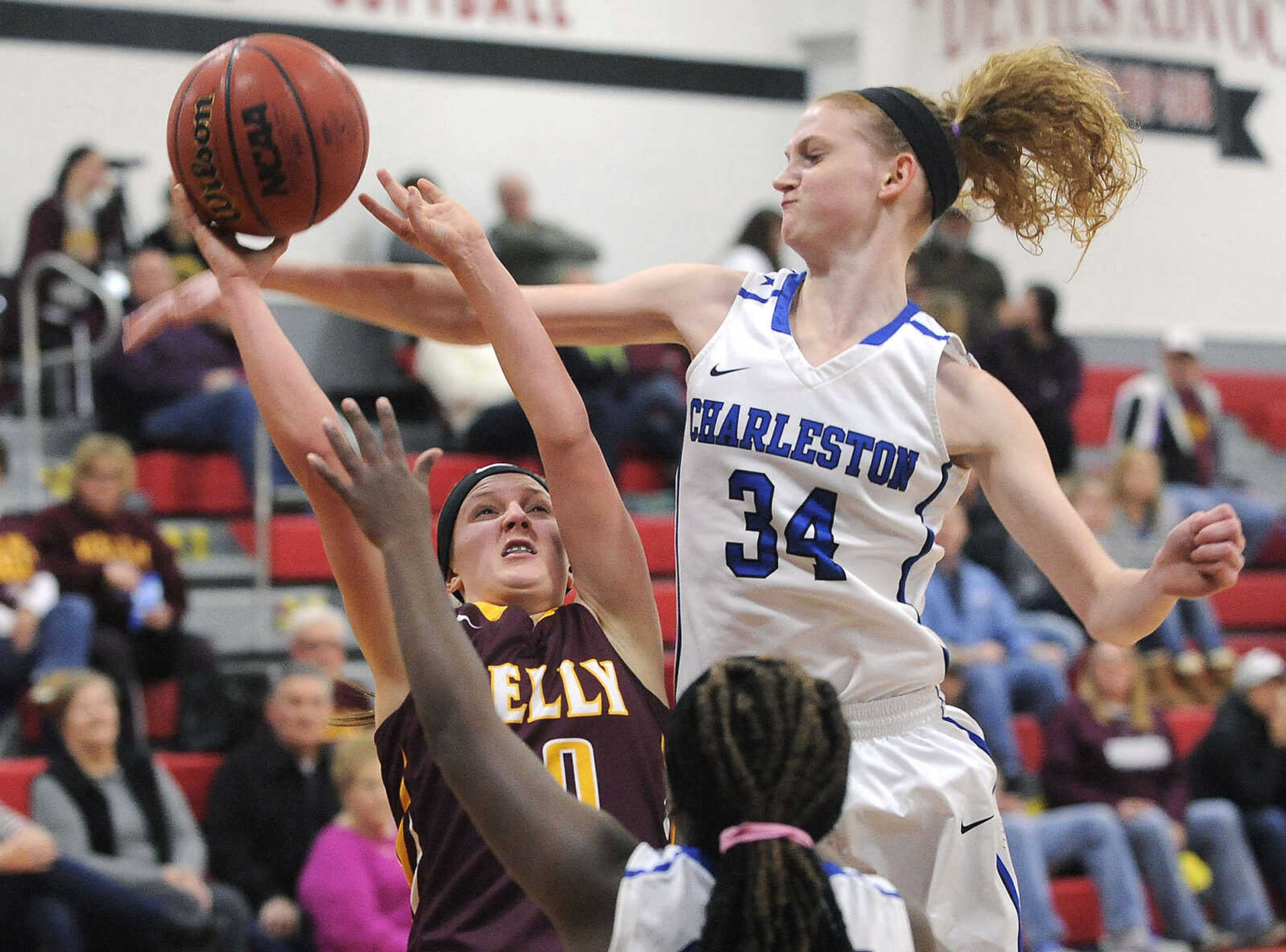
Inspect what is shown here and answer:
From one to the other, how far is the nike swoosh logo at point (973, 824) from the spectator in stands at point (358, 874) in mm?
2908

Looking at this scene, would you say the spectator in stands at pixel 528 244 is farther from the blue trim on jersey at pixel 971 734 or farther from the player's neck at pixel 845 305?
the blue trim on jersey at pixel 971 734

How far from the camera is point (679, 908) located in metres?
1.87

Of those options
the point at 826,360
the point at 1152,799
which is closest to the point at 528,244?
the point at 1152,799

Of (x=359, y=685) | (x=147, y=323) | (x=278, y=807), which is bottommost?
(x=278, y=807)

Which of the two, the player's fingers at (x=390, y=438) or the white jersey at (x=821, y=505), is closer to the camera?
the player's fingers at (x=390, y=438)

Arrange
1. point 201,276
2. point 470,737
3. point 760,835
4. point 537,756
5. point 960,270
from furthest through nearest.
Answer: point 960,270, point 201,276, point 537,756, point 470,737, point 760,835

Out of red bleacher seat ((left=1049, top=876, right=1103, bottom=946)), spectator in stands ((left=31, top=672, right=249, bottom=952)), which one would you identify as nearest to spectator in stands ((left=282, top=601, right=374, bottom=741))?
spectator in stands ((left=31, top=672, right=249, bottom=952))

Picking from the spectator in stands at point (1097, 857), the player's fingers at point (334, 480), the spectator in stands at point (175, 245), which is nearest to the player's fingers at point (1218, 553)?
the player's fingers at point (334, 480)

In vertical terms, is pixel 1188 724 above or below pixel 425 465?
below

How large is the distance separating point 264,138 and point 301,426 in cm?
47

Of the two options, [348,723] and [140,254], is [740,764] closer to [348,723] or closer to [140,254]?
[348,723]

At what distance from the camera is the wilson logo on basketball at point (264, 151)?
2.62 m

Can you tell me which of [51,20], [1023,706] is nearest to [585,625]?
[1023,706]

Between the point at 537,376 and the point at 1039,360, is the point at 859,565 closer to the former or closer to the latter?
the point at 537,376
